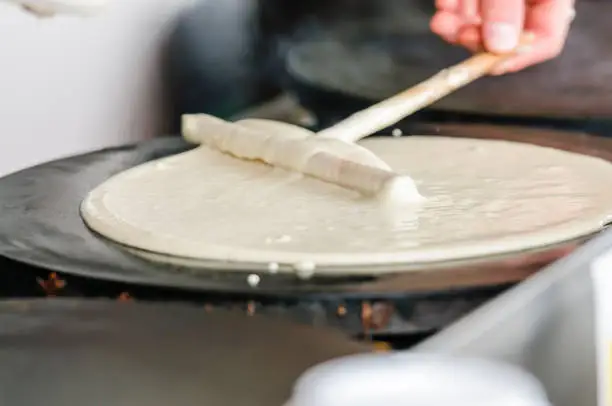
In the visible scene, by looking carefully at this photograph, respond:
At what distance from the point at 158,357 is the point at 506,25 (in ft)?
2.12

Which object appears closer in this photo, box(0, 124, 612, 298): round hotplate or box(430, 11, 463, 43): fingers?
box(0, 124, 612, 298): round hotplate

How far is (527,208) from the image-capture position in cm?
75

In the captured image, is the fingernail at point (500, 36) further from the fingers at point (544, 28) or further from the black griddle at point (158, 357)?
the black griddle at point (158, 357)

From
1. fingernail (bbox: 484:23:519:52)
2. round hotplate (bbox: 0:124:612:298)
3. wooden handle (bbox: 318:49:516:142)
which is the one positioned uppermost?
fingernail (bbox: 484:23:519:52)

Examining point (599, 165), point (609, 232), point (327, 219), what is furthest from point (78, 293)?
point (599, 165)

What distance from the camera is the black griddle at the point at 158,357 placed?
0.40 meters

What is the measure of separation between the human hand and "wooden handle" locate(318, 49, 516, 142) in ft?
0.07

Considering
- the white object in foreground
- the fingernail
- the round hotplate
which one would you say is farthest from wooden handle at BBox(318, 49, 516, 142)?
the white object in foreground

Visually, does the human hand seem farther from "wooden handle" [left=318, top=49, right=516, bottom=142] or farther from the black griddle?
the black griddle

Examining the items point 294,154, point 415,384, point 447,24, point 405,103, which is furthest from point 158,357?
point 447,24

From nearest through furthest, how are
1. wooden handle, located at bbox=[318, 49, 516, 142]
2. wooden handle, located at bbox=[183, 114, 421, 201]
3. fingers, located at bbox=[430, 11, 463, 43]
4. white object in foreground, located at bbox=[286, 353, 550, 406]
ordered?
white object in foreground, located at bbox=[286, 353, 550, 406], wooden handle, located at bbox=[183, 114, 421, 201], wooden handle, located at bbox=[318, 49, 516, 142], fingers, located at bbox=[430, 11, 463, 43]

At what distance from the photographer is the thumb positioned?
3.11 ft

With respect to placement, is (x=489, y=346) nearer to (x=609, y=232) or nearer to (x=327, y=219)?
(x=609, y=232)

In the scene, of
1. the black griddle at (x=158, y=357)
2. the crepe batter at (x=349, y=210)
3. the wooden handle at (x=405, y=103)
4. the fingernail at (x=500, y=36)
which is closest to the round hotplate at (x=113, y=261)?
the crepe batter at (x=349, y=210)
